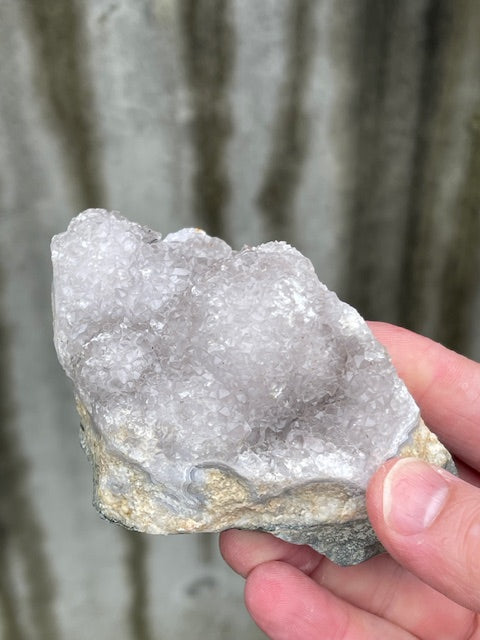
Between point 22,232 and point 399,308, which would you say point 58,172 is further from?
point 399,308

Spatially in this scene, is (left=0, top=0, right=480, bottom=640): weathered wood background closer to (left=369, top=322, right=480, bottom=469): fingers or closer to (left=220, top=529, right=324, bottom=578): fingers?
(left=369, top=322, right=480, bottom=469): fingers

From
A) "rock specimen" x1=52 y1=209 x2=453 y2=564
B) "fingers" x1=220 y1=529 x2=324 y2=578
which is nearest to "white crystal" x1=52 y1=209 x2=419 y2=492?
"rock specimen" x1=52 y1=209 x2=453 y2=564

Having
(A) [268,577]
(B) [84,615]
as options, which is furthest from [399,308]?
(B) [84,615]

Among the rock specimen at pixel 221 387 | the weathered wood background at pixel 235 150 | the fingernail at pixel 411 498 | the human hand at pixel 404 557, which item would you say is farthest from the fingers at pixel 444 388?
the fingernail at pixel 411 498

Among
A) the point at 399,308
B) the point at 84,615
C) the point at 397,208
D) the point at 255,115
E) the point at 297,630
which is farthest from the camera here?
the point at 84,615

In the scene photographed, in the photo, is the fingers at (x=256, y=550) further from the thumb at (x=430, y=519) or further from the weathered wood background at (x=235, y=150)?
the weathered wood background at (x=235, y=150)

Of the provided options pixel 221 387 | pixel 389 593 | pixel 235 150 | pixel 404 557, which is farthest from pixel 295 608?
pixel 235 150
